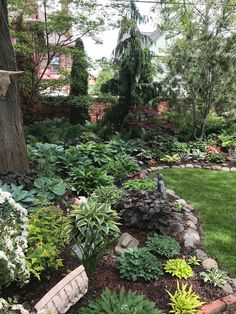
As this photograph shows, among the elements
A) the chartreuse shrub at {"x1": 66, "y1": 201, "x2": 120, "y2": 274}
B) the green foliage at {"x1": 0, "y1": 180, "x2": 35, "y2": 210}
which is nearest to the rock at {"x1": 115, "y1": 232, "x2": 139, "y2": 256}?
the chartreuse shrub at {"x1": 66, "y1": 201, "x2": 120, "y2": 274}

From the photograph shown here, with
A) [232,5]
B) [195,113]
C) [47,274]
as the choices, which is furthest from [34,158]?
[232,5]

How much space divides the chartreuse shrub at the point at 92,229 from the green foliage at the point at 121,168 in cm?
205

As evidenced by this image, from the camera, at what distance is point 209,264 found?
332 cm

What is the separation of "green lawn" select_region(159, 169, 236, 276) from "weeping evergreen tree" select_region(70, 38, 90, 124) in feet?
16.1

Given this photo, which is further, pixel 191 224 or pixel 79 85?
pixel 79 85

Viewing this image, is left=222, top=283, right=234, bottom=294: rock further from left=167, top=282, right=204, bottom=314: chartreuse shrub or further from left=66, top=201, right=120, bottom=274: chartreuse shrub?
left=66, top=201, right=120, bottom=274: chartreuse shrub

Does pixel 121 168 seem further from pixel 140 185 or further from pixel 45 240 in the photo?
pixel 45 240

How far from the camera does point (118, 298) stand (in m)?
2.55

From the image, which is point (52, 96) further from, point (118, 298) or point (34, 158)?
point (118, 298)

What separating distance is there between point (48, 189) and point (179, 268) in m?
1.98

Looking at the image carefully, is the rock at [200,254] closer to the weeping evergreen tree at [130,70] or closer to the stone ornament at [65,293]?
the stone ornament at [65,293]

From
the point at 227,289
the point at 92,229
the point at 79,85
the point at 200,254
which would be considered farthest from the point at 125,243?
the point at 79,85

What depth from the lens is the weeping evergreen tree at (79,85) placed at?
32.6 ft

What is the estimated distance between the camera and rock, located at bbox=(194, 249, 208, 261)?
3469mm
